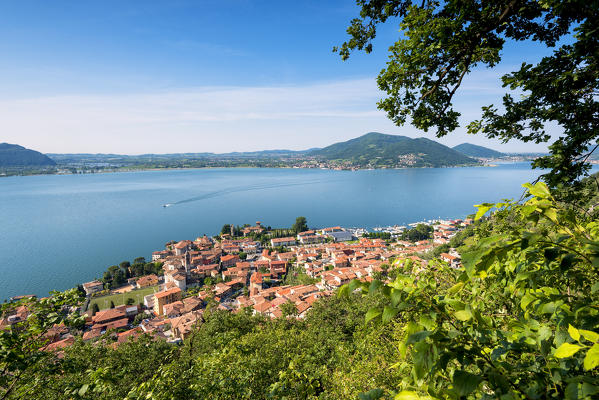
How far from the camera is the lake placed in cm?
4328

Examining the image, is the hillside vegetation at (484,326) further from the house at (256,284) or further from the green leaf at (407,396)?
the house at (256,284)

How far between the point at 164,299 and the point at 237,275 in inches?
436

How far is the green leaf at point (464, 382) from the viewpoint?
2.73ft

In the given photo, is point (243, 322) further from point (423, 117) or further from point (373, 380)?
point (423, 117)

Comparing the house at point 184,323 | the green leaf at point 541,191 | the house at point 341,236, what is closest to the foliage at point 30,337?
the green leaf at point 541,191

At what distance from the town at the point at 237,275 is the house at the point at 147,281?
0.44 ft

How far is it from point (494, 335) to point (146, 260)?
54165mm

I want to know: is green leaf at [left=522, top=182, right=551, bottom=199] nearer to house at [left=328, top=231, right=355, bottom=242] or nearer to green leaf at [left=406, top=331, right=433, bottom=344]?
green leaf at [left=406, top=331, right=433, bottom=344]

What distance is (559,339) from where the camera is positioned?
1.04 m

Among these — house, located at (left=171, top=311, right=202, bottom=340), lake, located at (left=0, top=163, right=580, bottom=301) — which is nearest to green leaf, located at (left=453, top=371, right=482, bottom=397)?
house, located at (left=171, top=311, right=202, bottom=340)

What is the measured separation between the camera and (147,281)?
39.2m

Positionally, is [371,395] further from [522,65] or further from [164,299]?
[164,299]

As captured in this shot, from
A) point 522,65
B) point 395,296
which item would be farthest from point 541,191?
point 522,65

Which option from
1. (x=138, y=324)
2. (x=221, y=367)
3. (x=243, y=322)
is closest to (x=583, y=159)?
(x=221, y=367)
